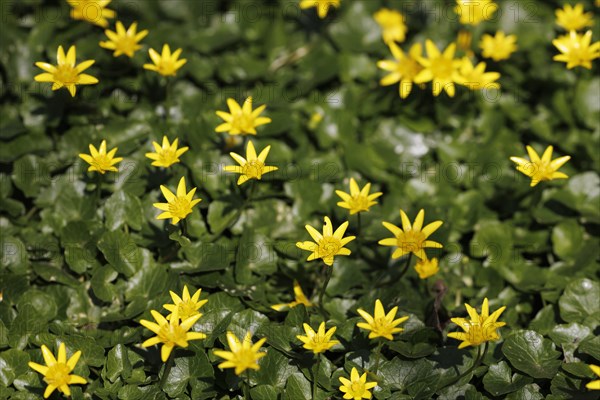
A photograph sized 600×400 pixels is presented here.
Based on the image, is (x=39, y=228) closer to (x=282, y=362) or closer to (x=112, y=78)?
(x=112, y=78)

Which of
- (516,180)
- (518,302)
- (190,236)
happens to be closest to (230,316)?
(190,236)

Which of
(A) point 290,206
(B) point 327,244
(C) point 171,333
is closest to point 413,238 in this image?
(B) point 327,244

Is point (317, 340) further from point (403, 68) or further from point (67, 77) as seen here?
point (403, 68)

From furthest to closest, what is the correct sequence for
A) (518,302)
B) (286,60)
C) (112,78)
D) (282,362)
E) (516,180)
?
(286,60) < (112,78) < (516,180) < (518,302) < (282,362)

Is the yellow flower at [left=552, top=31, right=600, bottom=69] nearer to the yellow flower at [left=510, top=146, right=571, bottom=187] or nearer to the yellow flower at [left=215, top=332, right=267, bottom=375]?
the yellow flower at [left=510, top=146, right=571, bottom=187]

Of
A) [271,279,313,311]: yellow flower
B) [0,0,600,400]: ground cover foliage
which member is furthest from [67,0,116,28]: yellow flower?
[271,279,313,311]: yellow flower

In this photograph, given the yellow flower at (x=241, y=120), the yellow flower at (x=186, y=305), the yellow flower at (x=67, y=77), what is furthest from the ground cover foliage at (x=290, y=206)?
the yellow flower at (x=67, y=77)
